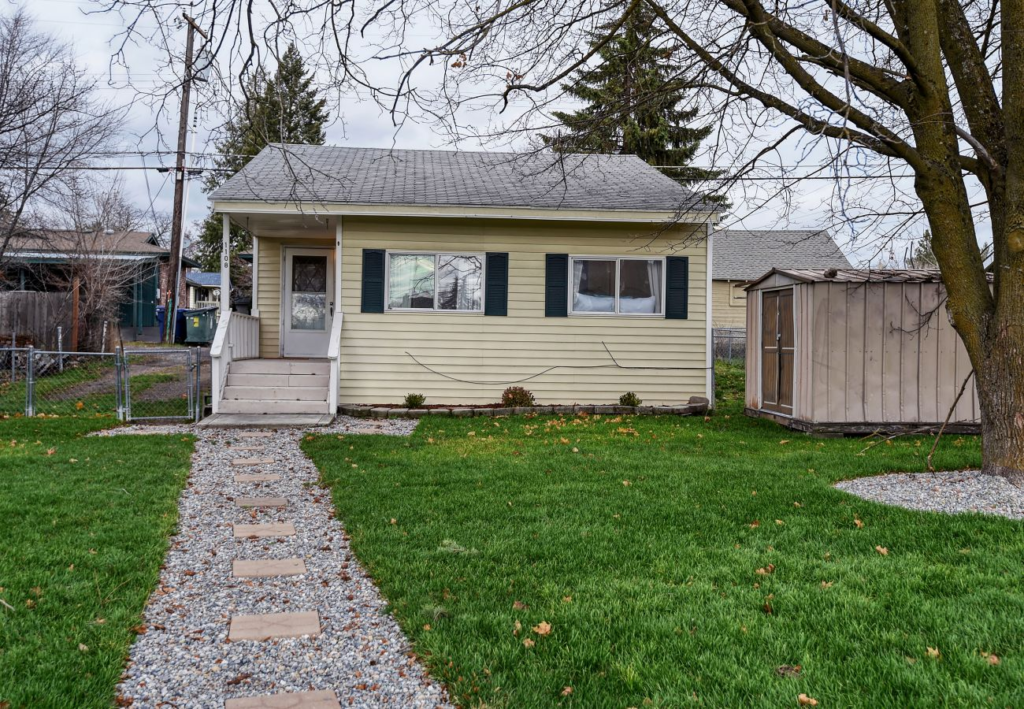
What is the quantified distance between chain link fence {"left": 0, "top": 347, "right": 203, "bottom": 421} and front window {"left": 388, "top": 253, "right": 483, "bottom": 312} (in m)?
3.11

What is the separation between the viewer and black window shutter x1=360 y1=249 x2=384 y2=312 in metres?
11.7

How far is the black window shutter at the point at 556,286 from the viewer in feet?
39.2

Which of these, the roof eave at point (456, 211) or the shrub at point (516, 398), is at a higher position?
the roof eave at point (456, 211)

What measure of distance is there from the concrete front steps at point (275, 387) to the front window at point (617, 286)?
407cm

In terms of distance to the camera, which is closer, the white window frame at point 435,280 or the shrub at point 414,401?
the shrub at point 414,401

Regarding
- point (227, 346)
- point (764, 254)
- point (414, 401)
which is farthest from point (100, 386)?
point (764, 254)

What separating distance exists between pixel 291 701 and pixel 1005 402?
225 inches

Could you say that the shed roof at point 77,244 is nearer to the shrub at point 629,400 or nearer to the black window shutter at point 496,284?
the black window shutter at point 496,284

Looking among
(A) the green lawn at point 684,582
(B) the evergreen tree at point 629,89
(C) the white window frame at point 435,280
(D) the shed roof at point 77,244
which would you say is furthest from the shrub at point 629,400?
(D) the shed roof at point 77,244

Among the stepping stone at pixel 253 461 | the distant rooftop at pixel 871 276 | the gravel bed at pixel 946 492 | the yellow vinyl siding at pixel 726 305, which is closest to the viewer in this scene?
the gravel bed at pixel 946 492

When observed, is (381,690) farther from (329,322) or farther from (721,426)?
(329,322)

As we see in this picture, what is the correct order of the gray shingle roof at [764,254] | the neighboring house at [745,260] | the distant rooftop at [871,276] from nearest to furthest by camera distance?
the distant rooftop at [871,276] < the neighboring house at [745,260] < the gray shingle roof at [764,254]

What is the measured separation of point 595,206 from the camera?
38.1 feet

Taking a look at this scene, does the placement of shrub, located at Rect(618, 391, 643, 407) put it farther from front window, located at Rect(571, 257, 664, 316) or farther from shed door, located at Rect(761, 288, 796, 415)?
shed door, located at Rect(761, 288, 796, 415)
